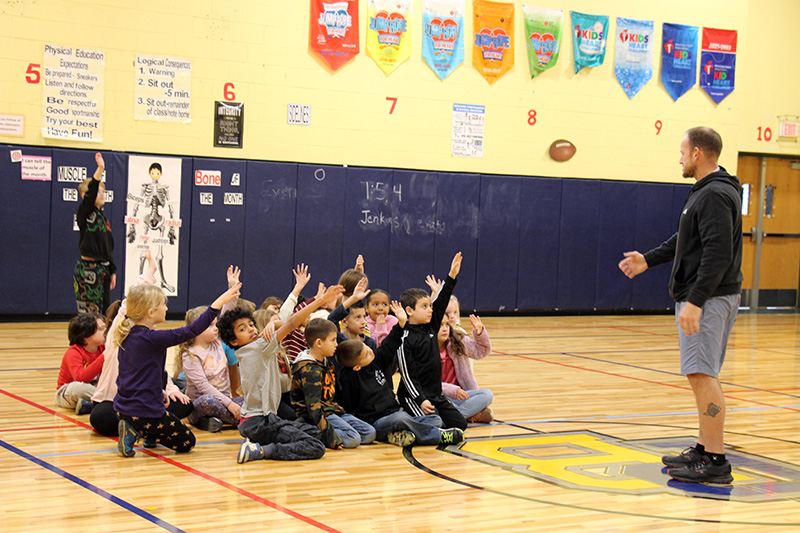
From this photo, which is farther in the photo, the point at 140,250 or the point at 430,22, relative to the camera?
the point at 430,22

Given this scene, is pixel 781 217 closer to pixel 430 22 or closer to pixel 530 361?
pixel 430 22

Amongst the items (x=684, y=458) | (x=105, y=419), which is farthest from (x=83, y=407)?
(x=684, y=458)

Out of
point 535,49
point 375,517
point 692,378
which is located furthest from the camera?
point 535,49

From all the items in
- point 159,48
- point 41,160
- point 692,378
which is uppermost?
point 159,48

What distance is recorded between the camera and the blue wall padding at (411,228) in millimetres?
12703

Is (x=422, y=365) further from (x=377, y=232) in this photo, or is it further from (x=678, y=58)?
(x=678, y=58)

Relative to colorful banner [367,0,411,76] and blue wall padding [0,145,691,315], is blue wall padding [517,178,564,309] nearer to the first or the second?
blue wall padding [0,145,691,315]

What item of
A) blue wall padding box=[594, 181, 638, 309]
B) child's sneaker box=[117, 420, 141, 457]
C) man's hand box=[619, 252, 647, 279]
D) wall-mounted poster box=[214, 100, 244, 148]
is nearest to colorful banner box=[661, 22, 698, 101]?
blue wall padding box=[594, 181, 638, 309]

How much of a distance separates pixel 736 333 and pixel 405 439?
8.47 metres

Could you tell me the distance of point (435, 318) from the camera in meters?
5.72

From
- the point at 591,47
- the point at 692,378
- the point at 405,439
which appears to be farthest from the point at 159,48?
the point at 692,378

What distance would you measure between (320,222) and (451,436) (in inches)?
282

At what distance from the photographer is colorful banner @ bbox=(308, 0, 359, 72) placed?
1201 centimetres

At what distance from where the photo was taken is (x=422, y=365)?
557cm
